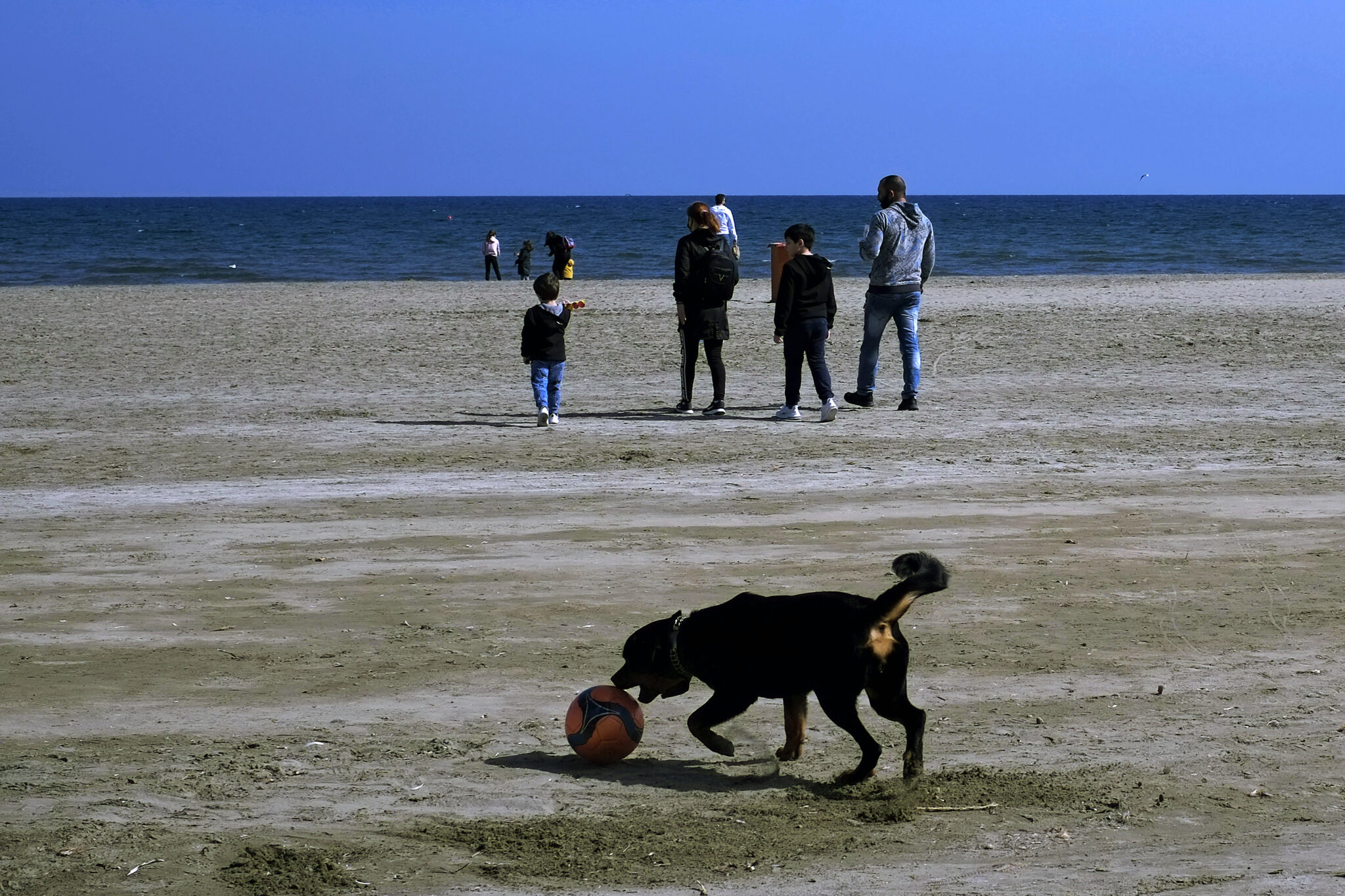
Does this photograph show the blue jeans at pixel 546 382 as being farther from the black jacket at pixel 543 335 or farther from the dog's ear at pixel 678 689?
the dog's ear at pixel 678 689

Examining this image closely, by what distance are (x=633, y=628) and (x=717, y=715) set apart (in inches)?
62.1

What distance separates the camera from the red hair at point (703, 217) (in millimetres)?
12594

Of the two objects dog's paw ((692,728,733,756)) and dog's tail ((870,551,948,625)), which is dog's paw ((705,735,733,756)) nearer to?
dog's paw ((692,728,733,756))

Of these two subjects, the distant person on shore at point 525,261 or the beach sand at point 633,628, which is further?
the distant person on shore at point 525,261

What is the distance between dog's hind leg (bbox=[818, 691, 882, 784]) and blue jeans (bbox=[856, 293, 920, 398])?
8337 millimetres

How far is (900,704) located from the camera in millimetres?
4902

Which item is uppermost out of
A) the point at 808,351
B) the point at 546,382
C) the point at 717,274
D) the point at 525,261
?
the point at 525,261

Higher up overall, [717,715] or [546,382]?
[546,382]

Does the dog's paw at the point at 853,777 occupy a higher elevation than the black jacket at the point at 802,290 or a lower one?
lower

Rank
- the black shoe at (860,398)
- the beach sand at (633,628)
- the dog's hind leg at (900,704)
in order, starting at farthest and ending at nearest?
1. the black shoe at (860,398)
2. the dog's hind leg at (900,704)
3. the beach sand at (633,628)

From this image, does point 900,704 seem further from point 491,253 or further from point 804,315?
point 491,253

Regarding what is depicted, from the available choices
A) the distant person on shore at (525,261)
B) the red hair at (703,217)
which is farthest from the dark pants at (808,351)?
the distant person on shore at (525,261)

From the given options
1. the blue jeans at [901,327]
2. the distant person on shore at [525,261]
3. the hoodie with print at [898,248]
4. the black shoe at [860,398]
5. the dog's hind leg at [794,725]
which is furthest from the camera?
the distant person on shore at [525,261]

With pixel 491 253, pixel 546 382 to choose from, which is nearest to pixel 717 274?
pixel 546 382
